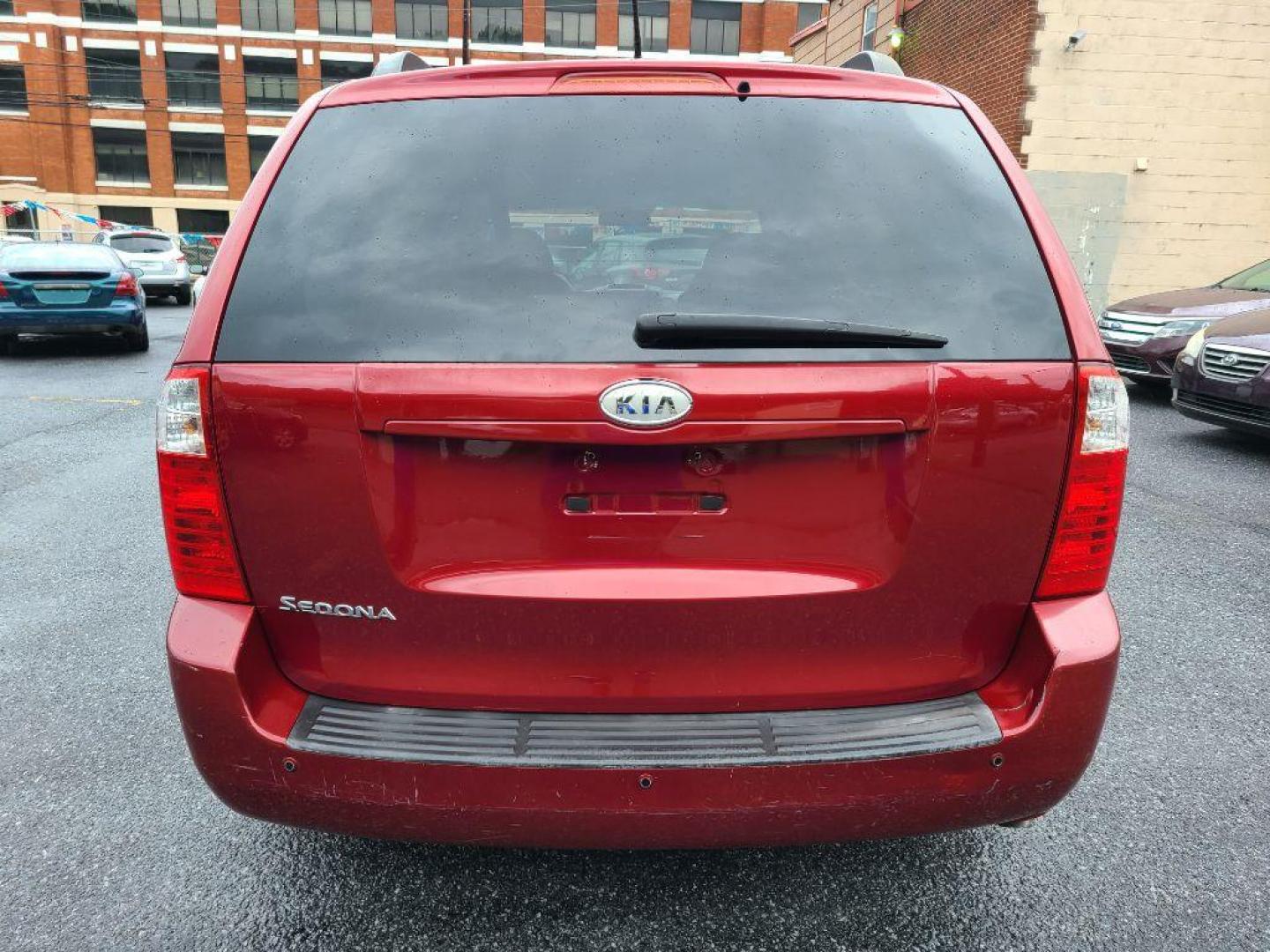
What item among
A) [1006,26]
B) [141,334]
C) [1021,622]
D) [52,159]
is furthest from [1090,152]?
[52,159]

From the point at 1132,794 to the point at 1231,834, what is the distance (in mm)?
262

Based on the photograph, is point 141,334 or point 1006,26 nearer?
point 141,334

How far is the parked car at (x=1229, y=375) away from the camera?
23.3 ft

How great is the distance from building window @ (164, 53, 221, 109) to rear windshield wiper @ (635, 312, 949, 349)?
183ft

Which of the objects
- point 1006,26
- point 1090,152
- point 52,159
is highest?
point 1006,26

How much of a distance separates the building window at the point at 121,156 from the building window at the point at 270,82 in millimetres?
6389

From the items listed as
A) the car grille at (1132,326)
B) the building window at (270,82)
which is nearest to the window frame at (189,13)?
the building window at (270,82)

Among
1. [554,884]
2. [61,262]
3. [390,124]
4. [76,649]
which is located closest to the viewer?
[390,124]

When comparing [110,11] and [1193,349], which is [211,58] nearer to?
[110,11]

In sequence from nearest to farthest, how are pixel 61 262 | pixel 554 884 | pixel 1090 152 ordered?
pixel 554 884, pixel 61 262, pixel 1090 152

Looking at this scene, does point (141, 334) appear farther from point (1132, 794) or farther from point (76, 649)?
point (1132, 794)

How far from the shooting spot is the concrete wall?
1480cm

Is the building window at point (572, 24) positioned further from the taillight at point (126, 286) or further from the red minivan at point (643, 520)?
the red minivan at point (643, 520)

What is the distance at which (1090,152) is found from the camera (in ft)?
50.4
